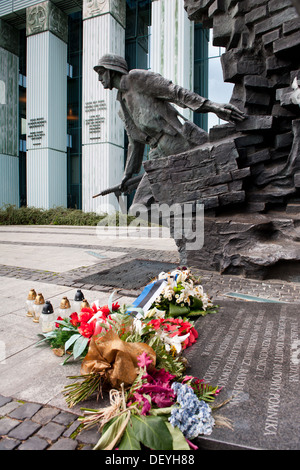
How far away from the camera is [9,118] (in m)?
19.9

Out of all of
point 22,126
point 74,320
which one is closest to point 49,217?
point 22,126

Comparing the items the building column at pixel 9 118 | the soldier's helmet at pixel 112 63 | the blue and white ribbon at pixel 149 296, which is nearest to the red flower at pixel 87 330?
the blue and white ribbon at pixel 149 296

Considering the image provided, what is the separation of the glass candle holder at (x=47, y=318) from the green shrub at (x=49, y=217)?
1215cm

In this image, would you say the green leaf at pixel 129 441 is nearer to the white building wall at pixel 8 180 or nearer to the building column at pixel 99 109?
the building column at pixel 99 109

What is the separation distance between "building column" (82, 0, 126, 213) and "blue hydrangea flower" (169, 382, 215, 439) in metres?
15.0

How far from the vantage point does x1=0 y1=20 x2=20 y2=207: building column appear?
19.5 m

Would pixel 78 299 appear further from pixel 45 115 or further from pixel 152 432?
pixel 45 115

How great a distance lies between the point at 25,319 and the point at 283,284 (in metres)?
2.98

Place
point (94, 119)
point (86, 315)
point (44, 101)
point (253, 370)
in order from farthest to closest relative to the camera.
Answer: point (44, 101), point (94, 119), point (86, 315), point (253, 370)

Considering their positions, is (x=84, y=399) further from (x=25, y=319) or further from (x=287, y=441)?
(x=25, y=319)

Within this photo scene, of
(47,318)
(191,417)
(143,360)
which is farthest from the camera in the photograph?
(47,318)

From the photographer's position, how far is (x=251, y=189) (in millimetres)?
4871

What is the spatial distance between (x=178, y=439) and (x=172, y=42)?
635 inches

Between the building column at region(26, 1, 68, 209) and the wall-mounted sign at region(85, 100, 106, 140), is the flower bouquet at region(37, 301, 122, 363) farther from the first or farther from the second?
the building column at region(26, 1, 68, 209)
